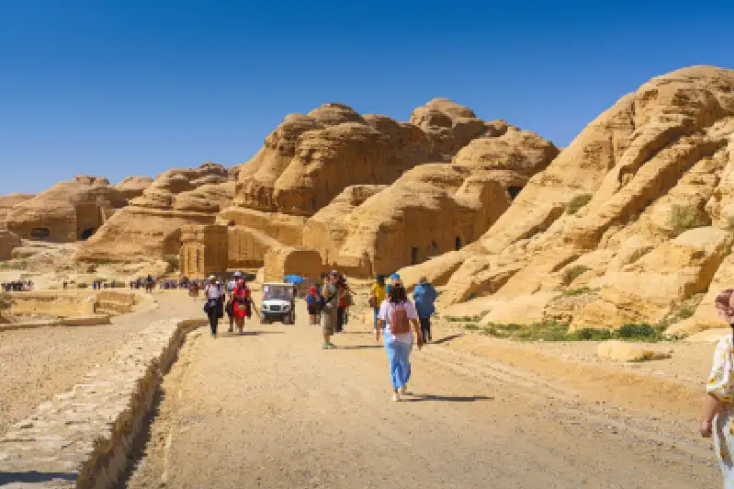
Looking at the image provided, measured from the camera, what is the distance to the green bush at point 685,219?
773 inches

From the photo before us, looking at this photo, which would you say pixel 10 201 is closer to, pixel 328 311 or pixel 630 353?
pixel 328 311

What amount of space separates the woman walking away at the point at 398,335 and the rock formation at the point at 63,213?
79322 mm

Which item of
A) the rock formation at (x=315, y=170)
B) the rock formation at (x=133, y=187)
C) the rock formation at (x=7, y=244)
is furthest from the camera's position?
the rock formation at (x=133, y=187)

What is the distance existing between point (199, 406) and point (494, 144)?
46.4 m

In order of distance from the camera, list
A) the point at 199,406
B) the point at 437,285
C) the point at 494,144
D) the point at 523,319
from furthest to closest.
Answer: the point at 494,144 → the point at 437,285 → the point at 523,319 → the point at 199,406

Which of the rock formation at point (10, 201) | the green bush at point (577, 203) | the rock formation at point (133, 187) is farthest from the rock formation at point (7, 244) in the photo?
the green bush at point (577, 203)

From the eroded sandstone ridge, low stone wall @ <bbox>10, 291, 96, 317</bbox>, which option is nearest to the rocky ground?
low stone wall @ <bbox>10, 291, 96, 317</bbox>

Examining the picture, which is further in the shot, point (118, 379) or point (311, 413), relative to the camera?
point (118, 379)

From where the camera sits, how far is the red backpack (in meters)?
8.52

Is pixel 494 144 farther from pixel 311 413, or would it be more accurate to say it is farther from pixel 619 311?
pixel 311 413

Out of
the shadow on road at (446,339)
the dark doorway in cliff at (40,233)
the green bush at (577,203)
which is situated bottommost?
the shadow on road at (446,339)

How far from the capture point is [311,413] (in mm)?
7660

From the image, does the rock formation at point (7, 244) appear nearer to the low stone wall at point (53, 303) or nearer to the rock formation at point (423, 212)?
the low stone wall at point (53, 303)

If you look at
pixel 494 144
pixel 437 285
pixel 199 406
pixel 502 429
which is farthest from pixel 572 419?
pixel 494 144
